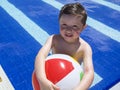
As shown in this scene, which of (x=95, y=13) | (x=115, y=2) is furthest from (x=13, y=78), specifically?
(x=115, y=2)

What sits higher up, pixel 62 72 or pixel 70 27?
pixel 70 27

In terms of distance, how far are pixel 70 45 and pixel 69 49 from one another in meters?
0.04

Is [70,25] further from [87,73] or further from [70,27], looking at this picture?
[87,73]

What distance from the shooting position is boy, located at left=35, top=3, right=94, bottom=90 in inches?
90.0

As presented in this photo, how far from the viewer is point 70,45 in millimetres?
2635

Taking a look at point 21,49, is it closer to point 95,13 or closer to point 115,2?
point 95,13

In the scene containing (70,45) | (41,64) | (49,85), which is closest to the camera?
(49,85)

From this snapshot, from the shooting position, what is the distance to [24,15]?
206 inches

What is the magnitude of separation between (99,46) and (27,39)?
112 centimetres

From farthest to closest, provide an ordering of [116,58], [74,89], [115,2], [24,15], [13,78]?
[115,2], [24,15], [116,58], [13,78], [74,89]

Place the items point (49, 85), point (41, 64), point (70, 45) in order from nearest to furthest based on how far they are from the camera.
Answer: point (49, 85), point (41, 64), point (70, 45)

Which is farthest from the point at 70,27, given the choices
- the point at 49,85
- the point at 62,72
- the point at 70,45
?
the point at 49,85

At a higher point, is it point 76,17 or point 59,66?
point 76,17

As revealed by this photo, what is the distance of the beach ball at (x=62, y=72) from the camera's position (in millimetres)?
2248
